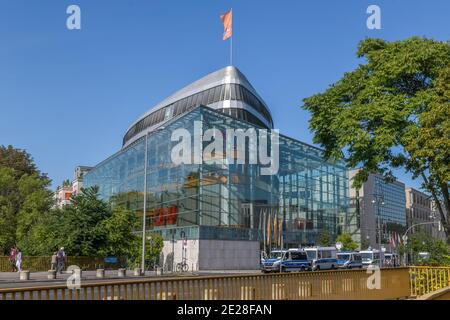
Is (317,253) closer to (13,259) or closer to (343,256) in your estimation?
(343,256)

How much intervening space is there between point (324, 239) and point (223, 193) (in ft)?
77.9

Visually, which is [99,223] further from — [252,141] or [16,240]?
[16,240]

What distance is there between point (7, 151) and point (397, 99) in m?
72.8

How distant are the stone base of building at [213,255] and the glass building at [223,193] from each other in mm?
94

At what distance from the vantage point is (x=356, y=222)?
8538cm

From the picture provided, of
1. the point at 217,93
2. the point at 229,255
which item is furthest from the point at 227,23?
the point at 229,255

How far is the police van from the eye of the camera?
142 ft

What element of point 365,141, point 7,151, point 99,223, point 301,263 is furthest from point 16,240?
point 365,141

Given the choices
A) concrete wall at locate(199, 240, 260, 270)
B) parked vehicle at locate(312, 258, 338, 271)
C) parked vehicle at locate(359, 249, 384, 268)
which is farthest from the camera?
parked vehicle at locate(359, 249, 384, 268)

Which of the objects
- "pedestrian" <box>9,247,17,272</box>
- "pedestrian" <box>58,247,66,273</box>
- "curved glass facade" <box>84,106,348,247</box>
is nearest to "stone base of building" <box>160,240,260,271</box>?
"curved glass facade" <box>84,106,348,247</box>

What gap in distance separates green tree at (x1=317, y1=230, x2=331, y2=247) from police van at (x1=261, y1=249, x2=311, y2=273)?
→ 27.9 metres

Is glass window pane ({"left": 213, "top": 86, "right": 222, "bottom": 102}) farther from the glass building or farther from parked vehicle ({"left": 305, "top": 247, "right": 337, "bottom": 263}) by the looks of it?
parked vehicle ({"left": 305, "top": 247, "right": 337, "bottom": 263})

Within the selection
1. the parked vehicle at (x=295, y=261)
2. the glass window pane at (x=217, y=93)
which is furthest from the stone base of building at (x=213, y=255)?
the glass window pane at (x=217, y=93)

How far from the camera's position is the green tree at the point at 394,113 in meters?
23.9
